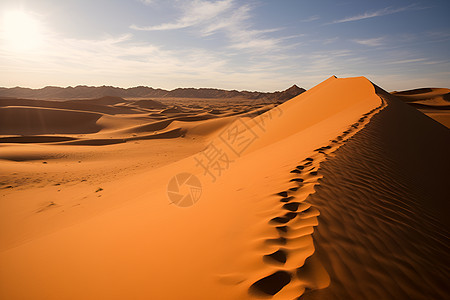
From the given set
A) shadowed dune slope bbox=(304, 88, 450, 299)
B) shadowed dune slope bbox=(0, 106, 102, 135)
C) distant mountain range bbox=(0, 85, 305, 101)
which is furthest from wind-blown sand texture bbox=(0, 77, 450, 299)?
distant mountain range bbox=(0, 85, 305, 101)

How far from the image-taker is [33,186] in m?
8.49

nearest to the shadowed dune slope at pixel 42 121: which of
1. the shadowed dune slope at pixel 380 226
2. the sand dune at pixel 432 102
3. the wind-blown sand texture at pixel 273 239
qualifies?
the wind-blown sand texture at pixel 273 239

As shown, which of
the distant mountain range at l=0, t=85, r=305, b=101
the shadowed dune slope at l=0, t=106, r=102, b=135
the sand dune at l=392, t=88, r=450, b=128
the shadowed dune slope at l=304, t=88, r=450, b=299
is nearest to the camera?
the shadowed dune slope at l=304, t=88, r=450, b=299

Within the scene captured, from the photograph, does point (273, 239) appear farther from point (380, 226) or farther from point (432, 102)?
point (432, 102)

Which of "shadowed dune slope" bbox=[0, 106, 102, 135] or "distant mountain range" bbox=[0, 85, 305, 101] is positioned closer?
"shadowed dune slope" bbox=[0, 106, 102, 135]

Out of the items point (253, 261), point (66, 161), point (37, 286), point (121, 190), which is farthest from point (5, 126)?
point (253, 261)

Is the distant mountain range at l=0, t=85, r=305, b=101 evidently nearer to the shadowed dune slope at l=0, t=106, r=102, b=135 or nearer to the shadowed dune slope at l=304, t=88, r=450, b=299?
the shadowed dune slope at l=0, t=106, r=102, b=135

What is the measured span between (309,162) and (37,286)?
179 inches

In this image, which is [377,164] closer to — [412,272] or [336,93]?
[412,272]

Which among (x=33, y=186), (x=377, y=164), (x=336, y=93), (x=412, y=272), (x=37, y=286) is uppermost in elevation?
(x=336, y=93)

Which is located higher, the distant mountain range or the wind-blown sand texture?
the distant mountain range

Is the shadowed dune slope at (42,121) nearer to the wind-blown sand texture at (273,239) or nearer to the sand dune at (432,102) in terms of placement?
the wind-blown sand texture at (273,239)

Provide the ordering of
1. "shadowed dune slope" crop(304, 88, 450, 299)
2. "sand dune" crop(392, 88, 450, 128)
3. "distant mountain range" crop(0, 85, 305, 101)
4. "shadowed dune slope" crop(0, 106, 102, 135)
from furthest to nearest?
"distant mountain range" crop(0, 85, 305, 101)
"shadowed dune slope" crop(0, 106, 102, 135)
"sand dune" crop(392, 88, 450, 128)
"shadowed dune slope" crop(304, 88, 450, 299)

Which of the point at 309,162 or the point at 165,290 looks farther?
the point at 309,162
